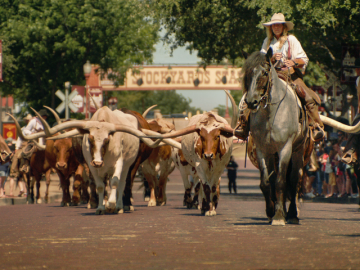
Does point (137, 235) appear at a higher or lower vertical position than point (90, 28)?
lower

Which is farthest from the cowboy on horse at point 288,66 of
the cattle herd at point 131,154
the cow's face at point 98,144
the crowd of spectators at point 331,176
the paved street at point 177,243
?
the crowd of spectators at point 331,176

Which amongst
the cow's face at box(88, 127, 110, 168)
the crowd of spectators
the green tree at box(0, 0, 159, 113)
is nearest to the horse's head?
the cow's face at box(88, 127, 110, 168)

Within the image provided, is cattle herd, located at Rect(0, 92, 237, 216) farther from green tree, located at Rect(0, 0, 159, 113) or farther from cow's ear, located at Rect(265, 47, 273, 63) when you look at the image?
green tree, located at Rect(0, 0, 159, 113)

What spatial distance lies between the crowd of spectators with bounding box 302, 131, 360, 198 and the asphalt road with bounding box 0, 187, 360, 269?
29.5 feet

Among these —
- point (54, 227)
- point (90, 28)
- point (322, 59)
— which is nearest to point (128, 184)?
point (54, 227)

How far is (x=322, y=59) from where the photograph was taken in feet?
96.6

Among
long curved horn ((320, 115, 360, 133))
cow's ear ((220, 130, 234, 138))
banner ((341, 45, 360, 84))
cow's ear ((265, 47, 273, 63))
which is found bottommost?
cow's ear ((220, 130, 234, 138))

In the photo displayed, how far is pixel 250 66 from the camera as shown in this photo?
38.4ft

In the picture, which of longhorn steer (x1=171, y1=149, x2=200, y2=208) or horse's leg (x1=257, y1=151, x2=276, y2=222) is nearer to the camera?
horse's leg (x1=257, y1=151, x2=276, y2=222)

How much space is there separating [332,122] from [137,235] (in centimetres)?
460

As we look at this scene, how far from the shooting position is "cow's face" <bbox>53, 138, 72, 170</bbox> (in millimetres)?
18828

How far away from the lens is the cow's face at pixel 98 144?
14.5 meters

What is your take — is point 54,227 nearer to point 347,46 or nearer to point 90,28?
point 347,46

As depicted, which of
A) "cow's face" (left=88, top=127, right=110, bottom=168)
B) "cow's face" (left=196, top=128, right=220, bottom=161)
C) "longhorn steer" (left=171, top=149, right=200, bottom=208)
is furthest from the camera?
"longhorn steer" (left=171, top=149, right=200, bottom=208)
